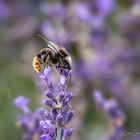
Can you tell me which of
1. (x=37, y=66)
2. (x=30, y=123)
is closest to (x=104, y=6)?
(x=30, y=123)

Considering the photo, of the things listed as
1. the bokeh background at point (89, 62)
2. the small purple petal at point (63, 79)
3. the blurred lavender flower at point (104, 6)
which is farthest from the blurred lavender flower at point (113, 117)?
the blurred lavender flower at point (104, 6)

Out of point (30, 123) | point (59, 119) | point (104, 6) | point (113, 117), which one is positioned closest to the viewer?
point (59, 119)

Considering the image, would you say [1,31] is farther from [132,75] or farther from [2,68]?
[132,75]

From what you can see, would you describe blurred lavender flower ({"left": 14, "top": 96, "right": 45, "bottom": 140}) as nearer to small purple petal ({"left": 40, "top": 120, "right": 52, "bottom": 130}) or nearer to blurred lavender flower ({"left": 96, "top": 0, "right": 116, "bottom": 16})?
small purple petal ({"left": 40, "top": 120, "right": 52, "bottom": 130})

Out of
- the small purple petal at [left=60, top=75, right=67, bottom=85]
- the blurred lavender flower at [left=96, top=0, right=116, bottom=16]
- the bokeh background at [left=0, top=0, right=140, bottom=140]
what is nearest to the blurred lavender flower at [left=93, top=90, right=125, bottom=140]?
the small purple petal at [left=60, top=75, right=67, bottom=85]

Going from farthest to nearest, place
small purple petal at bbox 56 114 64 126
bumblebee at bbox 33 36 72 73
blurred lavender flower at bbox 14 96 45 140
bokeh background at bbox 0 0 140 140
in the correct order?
1. bokeh background at bbox 0 0 140 140
2. blurred lavender flower at bbox 14 96 45 140
3. bumblebee at bbox 33 36 72 73
4. small purple petal at bbox 56 114 64 126

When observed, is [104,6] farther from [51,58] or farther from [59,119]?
[59,119]

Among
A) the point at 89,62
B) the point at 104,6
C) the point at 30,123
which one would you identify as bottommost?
the point at 30,123

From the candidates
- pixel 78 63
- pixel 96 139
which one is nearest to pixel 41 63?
pixel 96 139

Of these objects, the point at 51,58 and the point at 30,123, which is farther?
the point at 30,123
